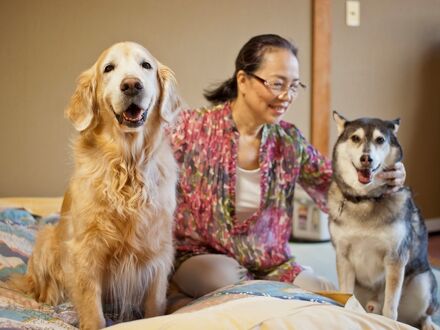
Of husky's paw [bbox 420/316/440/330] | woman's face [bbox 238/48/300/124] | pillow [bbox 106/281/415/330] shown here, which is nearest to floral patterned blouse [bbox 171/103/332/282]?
woman's face [bbox 238/48/300/124]

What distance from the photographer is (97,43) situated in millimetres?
3137

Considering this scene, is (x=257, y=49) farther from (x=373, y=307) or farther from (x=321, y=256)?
(x=321, y=256)

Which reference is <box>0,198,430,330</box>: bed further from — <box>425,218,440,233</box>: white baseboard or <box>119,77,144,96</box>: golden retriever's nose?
<box>425,218,440,233</box>: white baseboard

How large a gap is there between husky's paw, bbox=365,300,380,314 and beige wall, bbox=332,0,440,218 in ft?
6.81

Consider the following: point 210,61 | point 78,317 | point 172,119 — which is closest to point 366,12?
point 210,61

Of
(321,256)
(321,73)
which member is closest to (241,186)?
(321,256)

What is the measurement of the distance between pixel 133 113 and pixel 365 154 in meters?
0.76

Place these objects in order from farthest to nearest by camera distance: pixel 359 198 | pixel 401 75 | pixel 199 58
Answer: pixel 401 75
pixel 199 58
pixel 359 198

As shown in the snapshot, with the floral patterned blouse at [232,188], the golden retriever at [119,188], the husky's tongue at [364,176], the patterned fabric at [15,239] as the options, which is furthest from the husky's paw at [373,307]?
the patterned fabric at [15,239]

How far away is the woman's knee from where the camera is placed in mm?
2043

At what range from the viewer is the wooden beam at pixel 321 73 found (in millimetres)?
3684

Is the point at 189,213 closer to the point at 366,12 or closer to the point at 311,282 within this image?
the point at 311,282

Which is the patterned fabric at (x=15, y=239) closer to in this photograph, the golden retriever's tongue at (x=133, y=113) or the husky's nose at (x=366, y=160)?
the golden retriever's tongue at (x=133, y=113)

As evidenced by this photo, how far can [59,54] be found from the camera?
309 centimetres
